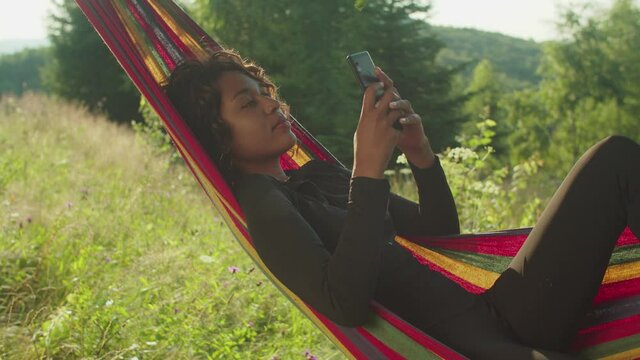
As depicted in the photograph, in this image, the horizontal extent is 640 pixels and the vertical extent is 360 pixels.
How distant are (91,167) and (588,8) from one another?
78.6 feet

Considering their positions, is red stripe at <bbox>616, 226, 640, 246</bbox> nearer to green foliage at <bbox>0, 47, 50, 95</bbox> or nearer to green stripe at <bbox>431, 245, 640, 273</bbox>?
green stripe at <bbox>431, 245, 640, 273</bbox>

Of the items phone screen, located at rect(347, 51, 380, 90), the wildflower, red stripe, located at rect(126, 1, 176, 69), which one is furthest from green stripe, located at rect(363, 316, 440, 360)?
red stripe, located at rect(126, 1, 176, 69)

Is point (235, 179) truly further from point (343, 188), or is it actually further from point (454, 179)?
point (454, 179)

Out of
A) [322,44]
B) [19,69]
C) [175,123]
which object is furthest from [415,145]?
[19,69]

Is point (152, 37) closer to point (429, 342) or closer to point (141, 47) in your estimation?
point (141, 47)

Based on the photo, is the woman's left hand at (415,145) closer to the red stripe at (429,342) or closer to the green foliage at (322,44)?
the red stripe at (429,342)

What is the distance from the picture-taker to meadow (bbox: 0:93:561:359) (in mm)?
2193

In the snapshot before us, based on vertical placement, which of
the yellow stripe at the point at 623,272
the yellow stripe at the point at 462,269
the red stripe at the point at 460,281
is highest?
the yellow stripe at the point at 623,272

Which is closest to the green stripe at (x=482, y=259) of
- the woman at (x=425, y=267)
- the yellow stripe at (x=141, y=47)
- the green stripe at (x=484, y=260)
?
the green stripe at (x=484, y=260)

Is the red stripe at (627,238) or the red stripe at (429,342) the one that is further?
the red stripe at (627,238)

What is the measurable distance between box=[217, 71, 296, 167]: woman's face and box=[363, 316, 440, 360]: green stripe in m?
0.56

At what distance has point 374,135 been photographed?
51.9 inches

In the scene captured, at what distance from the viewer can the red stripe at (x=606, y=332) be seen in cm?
130

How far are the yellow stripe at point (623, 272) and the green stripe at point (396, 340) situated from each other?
55cm
